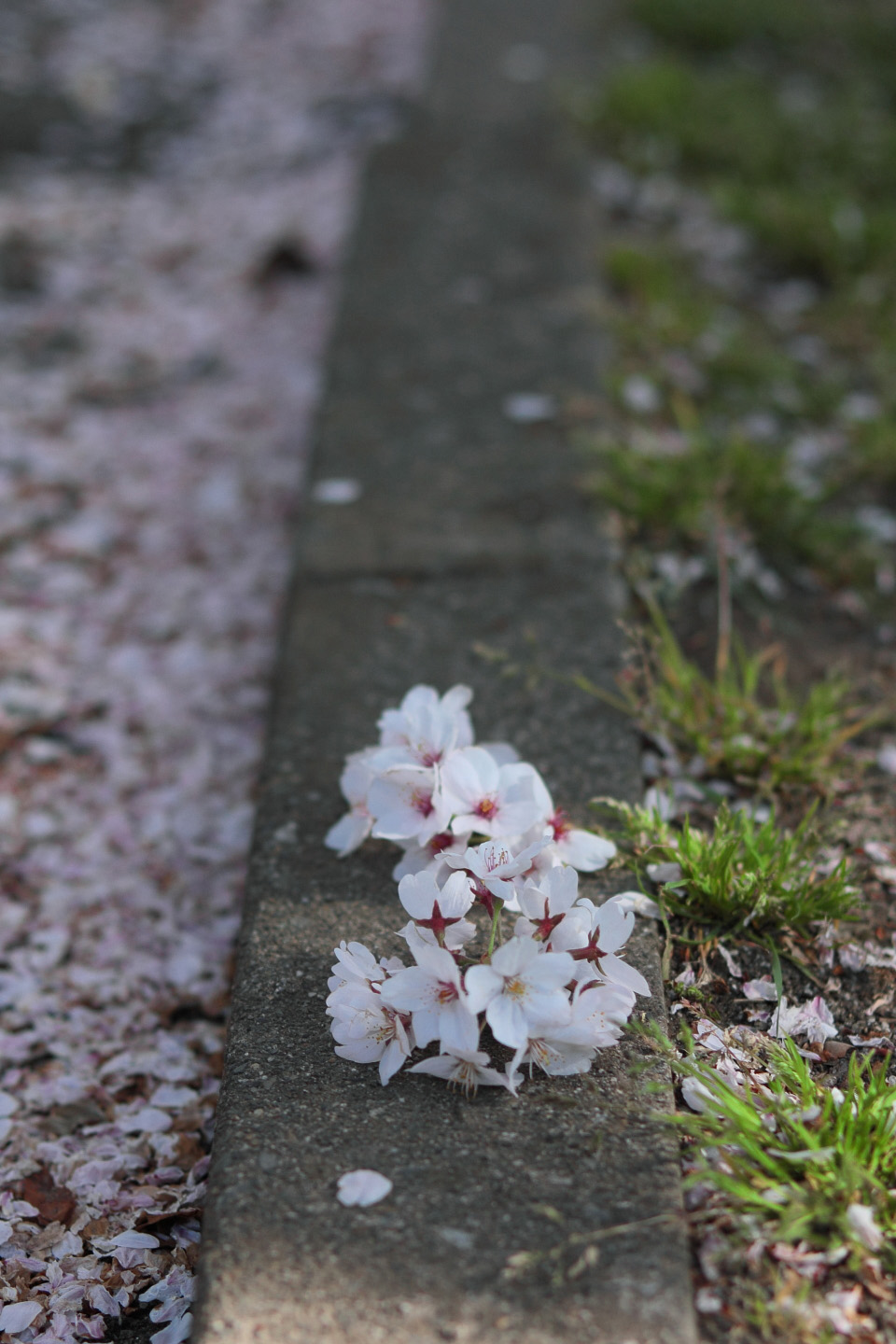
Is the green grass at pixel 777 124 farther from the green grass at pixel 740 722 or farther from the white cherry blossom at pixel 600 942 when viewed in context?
the white cherry blossom at pixel 600 942

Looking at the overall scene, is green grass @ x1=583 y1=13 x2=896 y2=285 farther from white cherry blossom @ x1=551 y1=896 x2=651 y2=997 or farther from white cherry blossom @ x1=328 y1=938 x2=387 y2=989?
white cherry blossom @ x1=328 y1=938 x2=387 y2=989

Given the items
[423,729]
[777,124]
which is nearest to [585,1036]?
[423,729]

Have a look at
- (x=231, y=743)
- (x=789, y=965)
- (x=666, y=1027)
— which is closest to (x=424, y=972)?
(x=666, y=1027)

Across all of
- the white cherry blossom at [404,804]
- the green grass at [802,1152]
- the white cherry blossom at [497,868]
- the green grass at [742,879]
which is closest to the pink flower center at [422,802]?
the white cherry blossom at [404,804]

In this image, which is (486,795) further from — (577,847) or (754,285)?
(754,285)

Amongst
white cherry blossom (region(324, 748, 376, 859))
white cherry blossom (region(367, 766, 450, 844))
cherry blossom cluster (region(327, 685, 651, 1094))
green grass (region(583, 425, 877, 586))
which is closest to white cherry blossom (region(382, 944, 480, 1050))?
cherry blossom cluster (region(327, 685, 651, 1094))

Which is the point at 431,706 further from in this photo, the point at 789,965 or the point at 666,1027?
the point at 789,965

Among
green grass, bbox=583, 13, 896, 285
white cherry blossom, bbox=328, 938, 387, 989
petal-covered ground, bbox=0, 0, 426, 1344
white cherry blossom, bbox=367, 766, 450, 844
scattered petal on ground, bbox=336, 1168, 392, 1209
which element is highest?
green grass, bbox=583, 13, 896, 285
